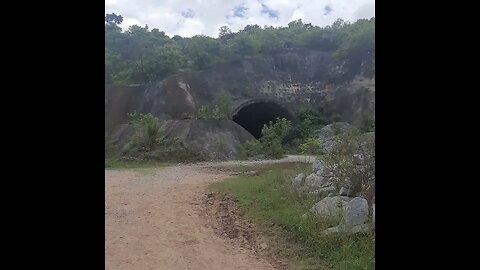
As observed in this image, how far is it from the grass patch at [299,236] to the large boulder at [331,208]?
0.46ft

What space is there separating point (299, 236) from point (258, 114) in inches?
887

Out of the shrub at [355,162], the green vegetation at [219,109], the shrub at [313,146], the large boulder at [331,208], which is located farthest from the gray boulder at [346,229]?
the green vegetation at [219,109]

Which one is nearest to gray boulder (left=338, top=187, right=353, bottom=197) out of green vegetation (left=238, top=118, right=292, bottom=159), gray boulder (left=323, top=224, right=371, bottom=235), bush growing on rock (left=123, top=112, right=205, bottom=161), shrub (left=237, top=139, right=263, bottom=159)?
gray boulder (left=323, top=224, right=371, bottom=235)

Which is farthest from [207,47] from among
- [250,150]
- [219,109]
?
[250,150]

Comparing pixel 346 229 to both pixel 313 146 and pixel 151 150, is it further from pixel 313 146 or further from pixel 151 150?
pixel 151 150

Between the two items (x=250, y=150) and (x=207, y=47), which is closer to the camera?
(x=250, y=150)

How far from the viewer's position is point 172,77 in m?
24.7

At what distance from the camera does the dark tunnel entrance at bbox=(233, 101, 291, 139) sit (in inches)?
1052

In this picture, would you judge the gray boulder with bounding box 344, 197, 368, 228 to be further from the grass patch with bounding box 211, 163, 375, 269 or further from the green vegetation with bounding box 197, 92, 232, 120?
the green vegetation with bounding box 197, 92, 232, 120

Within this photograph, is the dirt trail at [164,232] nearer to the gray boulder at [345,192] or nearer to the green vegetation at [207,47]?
the gray boulder at [345,192]

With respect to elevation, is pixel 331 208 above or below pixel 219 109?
below

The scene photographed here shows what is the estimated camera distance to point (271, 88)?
88.2ft
